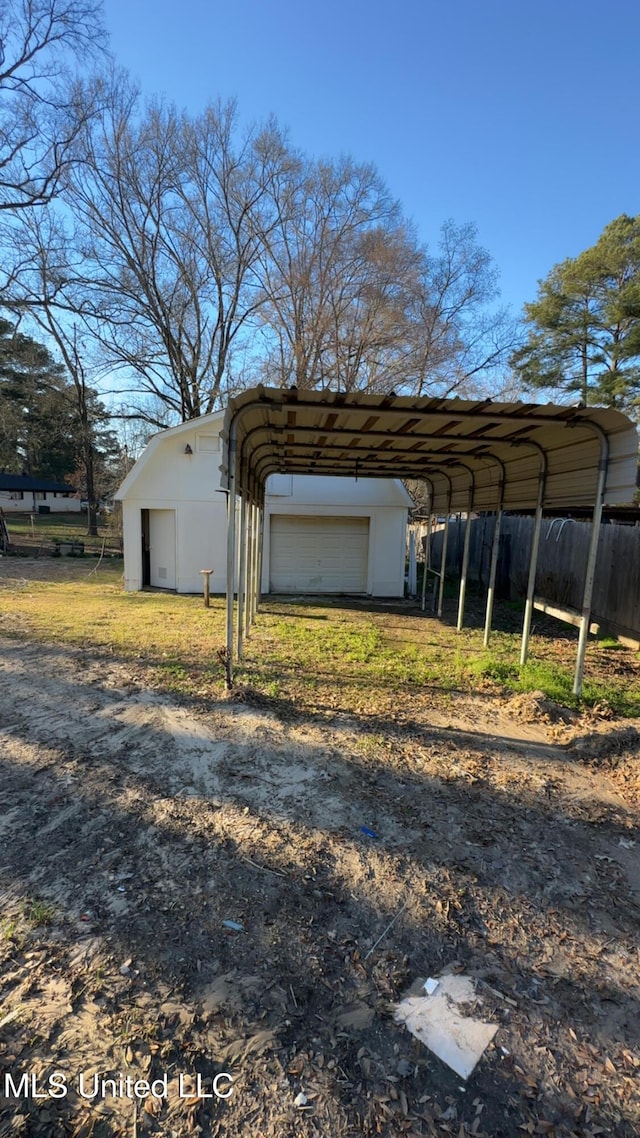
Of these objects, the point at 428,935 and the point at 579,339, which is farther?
the point at 579,339

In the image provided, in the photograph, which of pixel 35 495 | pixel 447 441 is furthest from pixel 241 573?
pixel 35 495

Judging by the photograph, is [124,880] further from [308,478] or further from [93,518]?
[93,518]

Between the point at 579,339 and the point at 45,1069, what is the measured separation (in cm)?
2437

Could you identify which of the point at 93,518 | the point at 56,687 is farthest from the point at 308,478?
the point at 93,518

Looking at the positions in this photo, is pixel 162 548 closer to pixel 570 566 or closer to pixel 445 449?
pixel 445 449

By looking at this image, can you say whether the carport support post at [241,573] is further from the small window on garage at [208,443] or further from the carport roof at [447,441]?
the small window on garage at [208,443]

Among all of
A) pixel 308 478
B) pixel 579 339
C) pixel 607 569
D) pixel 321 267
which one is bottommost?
pixel 607 569

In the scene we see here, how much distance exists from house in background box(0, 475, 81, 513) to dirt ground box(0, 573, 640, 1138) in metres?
48.2

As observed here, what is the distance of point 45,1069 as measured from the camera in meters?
1.79

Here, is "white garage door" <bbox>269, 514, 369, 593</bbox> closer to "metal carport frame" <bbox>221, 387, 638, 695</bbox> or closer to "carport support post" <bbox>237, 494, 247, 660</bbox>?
"metal carport frame" <bbox>221, 387, 638, 695</bbox>

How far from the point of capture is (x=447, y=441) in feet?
22.3

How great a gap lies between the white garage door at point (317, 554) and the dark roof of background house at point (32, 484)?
4027 cm

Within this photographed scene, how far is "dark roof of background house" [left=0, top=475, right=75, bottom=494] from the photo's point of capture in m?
45.7

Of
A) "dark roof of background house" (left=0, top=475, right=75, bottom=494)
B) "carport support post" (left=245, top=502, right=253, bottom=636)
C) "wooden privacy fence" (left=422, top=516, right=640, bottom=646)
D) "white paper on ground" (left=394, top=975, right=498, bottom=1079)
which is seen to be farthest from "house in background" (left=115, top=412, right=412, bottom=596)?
"dark roof of background house" (left=0, top=475, right=75, bottom=494)
